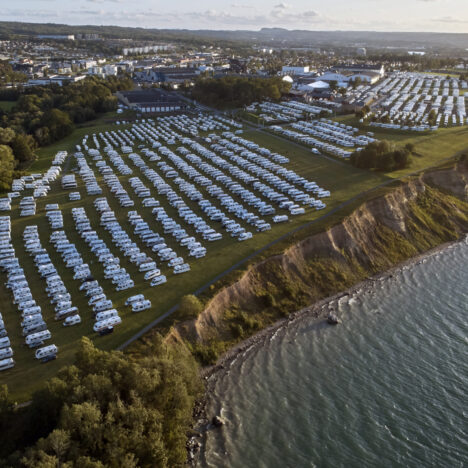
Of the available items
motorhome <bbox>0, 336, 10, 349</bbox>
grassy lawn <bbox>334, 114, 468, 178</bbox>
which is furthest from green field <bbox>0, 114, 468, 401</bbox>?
grassy lawn <bbox>334, 114, 468, 178</bbox>

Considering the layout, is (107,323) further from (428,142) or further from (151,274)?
(428,142)

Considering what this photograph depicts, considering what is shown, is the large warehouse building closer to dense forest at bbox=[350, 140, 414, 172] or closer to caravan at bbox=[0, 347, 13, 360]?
dense forest at bbox=[350, 140, 414, 172]

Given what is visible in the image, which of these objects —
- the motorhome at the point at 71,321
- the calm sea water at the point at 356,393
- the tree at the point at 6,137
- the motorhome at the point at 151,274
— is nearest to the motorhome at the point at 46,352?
the motorhome at the point at 71,321

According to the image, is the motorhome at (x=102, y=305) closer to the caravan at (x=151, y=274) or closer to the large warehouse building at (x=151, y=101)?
the caravan at (x=151, y=274)

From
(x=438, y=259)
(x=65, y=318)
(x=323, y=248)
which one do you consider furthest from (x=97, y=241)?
(x=438, y=259)

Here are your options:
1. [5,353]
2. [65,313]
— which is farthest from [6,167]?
[5,353]
